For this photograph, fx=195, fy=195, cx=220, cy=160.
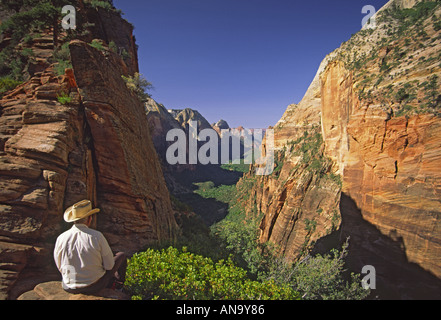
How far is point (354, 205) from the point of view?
23.9m

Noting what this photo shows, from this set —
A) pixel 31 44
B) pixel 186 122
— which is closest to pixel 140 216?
pixel 31 44

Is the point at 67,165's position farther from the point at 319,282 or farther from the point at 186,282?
the point at 319,282

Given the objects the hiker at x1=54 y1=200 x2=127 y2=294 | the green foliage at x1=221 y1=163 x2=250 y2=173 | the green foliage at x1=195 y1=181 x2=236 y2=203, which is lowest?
the green foliage at x1=195 y1=181 x2=236 y2=203

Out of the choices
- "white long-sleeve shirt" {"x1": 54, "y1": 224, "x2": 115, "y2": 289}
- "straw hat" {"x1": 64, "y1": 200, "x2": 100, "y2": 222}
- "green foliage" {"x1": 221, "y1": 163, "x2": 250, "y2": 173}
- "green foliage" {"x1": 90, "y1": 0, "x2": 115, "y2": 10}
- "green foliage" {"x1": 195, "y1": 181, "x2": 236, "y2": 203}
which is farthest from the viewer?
"green foliage" {"x1": 221, "y1": 163, "x2": 250, "y2": 173}

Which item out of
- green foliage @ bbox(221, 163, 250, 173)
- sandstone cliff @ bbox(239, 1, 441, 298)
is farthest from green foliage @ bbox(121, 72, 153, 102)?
green foliage @ bbox(221, 163, 250, 173)

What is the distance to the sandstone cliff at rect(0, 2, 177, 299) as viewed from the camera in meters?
5.24

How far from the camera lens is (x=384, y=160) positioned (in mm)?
20688

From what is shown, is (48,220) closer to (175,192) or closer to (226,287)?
(226,287)

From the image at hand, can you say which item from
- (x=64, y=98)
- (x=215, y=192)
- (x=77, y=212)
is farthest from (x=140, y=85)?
(x=215, y=192)

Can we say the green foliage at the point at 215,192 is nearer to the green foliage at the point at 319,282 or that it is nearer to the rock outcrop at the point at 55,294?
the green foliage at the point at 319,282

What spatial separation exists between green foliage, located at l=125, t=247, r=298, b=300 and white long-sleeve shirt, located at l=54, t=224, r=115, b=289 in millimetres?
1418

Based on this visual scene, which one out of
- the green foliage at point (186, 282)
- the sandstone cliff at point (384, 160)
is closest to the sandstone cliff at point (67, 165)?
the green foliage at point (186, 282)

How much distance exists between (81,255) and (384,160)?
86.4 ft

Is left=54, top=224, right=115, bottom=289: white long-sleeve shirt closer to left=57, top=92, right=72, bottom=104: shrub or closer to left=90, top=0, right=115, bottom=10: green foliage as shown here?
left=57, top=92, right=72, bottom=104: shrub
